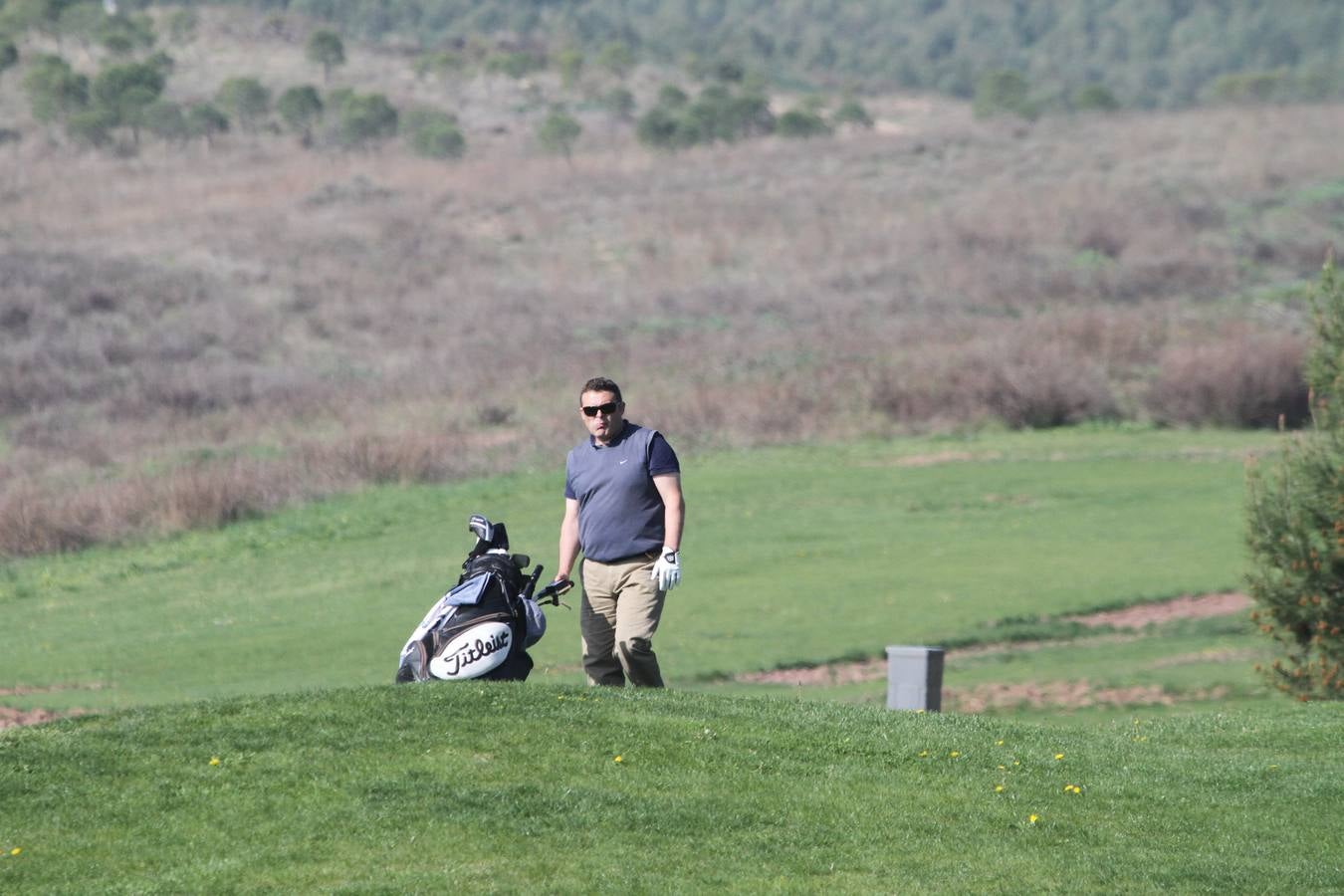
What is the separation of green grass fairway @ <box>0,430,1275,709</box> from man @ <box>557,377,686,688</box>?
1145cm

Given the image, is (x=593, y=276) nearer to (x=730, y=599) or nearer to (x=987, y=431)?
(x=987, y=431)

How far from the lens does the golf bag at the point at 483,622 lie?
37.2 feet

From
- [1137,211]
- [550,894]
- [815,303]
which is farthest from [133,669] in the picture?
[1137,211]

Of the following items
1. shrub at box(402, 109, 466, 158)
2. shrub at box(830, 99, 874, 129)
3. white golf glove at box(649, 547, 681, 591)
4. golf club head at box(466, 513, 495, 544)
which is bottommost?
white golf glove at box(649, 547, 681, 591)

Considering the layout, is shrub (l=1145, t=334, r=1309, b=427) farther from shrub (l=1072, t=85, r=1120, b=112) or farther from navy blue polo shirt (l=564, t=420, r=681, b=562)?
shrub (l=1072, t=85, r=1120, b=112)

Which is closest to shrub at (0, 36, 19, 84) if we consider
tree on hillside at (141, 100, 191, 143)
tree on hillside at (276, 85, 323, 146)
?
tree on hillside at (141, 100, 191, 143)

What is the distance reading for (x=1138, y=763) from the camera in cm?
1156

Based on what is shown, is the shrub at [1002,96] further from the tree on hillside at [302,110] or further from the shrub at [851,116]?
the tree on hillside at [302,110]

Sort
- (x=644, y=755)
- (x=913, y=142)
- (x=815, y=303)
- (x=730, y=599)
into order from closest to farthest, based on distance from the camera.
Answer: (x=644, y=755) < (x=730, y=599) < (x=815, y=303) < (x=913, y=142)

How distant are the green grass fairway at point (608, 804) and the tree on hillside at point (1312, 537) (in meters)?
7.67

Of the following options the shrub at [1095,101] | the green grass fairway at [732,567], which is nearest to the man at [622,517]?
the green grass fairway at [732,567]

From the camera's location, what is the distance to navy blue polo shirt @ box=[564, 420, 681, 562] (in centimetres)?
1154

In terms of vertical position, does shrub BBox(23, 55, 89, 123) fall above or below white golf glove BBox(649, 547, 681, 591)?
above

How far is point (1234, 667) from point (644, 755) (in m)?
16.0
